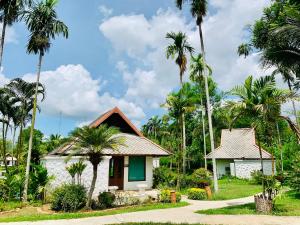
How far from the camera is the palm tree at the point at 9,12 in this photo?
619 inches

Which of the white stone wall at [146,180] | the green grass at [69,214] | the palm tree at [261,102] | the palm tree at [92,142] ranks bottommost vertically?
the green grass at [69,214]

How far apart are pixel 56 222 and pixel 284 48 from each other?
11.6 meters

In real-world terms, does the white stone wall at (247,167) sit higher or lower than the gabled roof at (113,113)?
lower

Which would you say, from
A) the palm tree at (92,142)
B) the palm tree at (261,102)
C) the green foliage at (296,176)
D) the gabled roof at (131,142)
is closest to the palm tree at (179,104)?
the gabled roof at (131,142)

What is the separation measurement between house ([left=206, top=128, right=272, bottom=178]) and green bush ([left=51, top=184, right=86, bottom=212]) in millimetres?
19447

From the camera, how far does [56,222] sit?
1038 cm

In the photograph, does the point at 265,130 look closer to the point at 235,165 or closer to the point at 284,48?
the point at 284,48

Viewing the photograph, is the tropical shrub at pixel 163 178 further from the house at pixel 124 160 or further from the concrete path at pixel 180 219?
the concrete path at pixel 180 219

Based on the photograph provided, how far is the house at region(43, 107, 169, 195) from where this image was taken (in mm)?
16750

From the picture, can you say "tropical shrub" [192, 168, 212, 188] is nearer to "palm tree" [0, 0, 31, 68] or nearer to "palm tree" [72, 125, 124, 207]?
Result: "palm tree" [72, 125, 124, 207]

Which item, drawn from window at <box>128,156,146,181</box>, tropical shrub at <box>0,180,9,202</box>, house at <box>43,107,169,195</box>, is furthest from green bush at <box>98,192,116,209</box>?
window at <box>128,156,146,181</box>

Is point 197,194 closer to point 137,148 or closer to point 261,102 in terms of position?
point 137,148

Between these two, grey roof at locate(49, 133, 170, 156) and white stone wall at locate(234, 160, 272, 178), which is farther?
white stone wall at locate(234, 160, 272, 178)

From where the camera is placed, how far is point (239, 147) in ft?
105
